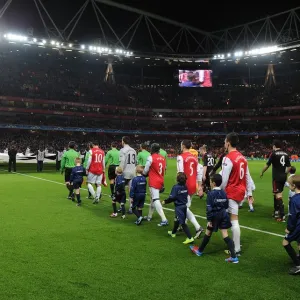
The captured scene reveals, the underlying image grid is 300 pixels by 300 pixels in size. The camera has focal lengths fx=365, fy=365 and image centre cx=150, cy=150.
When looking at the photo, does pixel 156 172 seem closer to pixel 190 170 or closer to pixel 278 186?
pixel 190 170

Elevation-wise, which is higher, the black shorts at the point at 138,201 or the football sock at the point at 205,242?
the black shorts at the point at 138,201

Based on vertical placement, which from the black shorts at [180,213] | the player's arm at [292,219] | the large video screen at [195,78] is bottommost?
the black shorts at [180,213]

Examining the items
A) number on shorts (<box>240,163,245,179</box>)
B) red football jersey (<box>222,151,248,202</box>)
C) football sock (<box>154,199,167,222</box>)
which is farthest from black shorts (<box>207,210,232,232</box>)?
football sock (<box>154,199,167,222</box>)

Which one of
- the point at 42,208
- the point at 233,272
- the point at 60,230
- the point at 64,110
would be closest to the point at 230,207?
the point at 233,272

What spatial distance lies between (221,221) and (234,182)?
0.80m

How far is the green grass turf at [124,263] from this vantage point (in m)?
5.05

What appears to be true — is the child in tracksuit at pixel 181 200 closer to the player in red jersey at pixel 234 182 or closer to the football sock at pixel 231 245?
the player in red jersey at pixel 234 182

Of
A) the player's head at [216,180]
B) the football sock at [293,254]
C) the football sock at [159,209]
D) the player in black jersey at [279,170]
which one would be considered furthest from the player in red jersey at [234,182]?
the player in black jersey at [279,170]

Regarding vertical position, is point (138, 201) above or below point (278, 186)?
below

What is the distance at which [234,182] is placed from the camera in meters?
6.80

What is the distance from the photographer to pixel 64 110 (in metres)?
66.2

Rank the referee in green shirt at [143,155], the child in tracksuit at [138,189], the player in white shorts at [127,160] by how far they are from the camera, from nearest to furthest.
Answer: the child in tracksuit at [138,189], the player in white shorts at [127,160], the referee in green shirt at [143,155]

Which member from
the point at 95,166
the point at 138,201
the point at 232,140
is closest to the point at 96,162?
the point at 95,166

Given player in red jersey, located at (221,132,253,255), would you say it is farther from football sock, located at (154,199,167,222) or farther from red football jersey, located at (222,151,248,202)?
football sock, located at (154,199,167,222)
